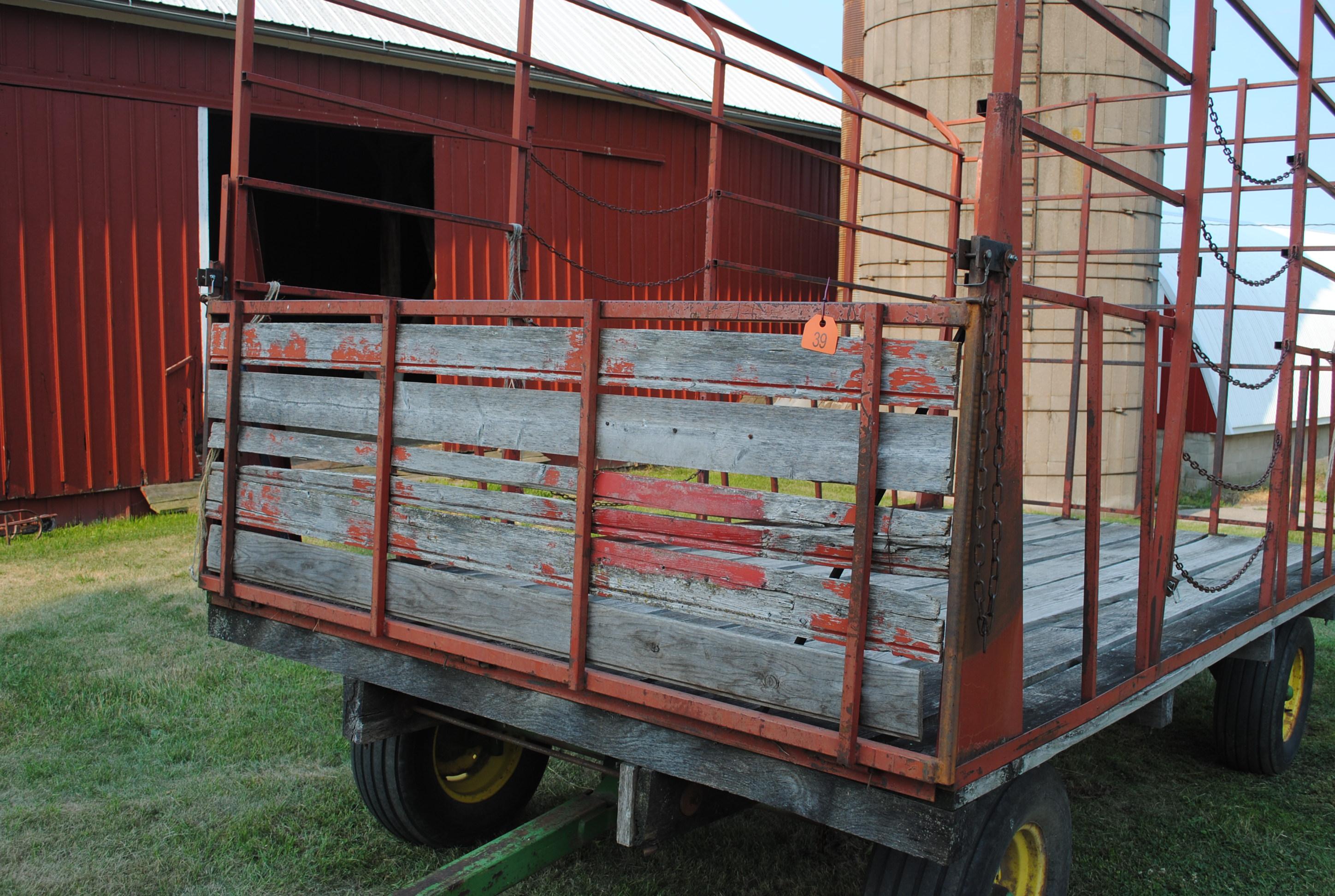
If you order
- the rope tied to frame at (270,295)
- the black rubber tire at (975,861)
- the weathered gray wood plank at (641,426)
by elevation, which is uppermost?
the rope tied to frame at (270,295)

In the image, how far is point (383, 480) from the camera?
2914mm

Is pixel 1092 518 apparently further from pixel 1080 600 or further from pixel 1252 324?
pixel 1252 324

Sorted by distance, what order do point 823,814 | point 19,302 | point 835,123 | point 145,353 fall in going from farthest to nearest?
point 835,123 → point 145,353 → point 19,302 → point 823,814

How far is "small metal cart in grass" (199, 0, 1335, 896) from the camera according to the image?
2133mm

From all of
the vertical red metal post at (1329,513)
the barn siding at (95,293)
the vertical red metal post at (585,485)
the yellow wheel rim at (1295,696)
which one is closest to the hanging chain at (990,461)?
the vertical red metal post at (585,485)

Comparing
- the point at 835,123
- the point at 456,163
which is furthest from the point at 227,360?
the point at 835,123

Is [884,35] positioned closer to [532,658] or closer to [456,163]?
[456,163]

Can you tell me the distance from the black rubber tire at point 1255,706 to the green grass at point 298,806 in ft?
0.42

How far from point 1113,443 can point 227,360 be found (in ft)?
30.2

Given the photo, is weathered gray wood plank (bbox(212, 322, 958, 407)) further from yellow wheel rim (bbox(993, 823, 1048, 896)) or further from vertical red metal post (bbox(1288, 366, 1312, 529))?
vertical red metal post (bbox(1288, 366, 1312, 529))

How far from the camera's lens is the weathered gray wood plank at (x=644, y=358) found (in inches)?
83.9

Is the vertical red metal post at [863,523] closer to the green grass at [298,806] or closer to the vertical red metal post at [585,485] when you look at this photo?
the vertical red metal post at [585,485]

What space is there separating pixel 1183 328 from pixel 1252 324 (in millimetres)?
14745

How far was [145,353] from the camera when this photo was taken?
29.1 ft
